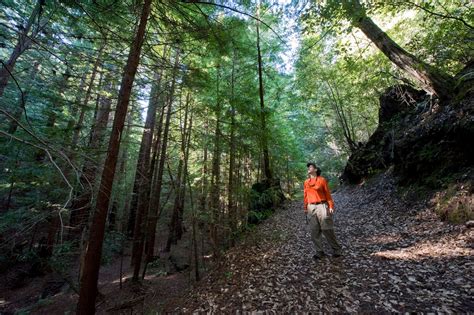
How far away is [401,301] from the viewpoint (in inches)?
136

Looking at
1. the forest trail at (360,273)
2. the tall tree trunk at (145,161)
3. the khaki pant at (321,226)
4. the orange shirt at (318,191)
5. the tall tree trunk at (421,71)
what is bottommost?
the forest trail at (360,273)

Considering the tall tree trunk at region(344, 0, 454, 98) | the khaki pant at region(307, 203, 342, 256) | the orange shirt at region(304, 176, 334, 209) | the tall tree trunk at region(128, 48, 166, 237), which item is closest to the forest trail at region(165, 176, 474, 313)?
the khaki pant at region(307, 203, 342, 256)

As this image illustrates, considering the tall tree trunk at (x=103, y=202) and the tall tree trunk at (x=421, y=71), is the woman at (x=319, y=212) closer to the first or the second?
the tall tree trunk at (x=103, y=202)

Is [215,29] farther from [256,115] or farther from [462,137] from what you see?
[462,137]

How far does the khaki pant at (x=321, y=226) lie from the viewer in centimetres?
541

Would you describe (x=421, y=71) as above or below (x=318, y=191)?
above

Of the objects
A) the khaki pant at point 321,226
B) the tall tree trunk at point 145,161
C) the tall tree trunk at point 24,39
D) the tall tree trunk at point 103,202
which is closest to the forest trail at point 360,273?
the khaki pant at point 321,226

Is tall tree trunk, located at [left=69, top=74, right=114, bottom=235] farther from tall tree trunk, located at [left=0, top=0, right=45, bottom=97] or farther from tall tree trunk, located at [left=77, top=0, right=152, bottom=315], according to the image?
tall tree trunk, located at [left=0, top=0, right=45, bottom=97]

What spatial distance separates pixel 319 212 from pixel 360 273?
146 centimetres

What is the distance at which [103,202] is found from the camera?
179 inches

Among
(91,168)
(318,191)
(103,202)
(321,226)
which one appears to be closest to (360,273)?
(321,226)

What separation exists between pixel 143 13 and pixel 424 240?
7782 mm

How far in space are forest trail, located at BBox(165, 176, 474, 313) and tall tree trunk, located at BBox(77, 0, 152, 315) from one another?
1.75m

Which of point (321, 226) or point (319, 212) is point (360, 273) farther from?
point (319, 212)
